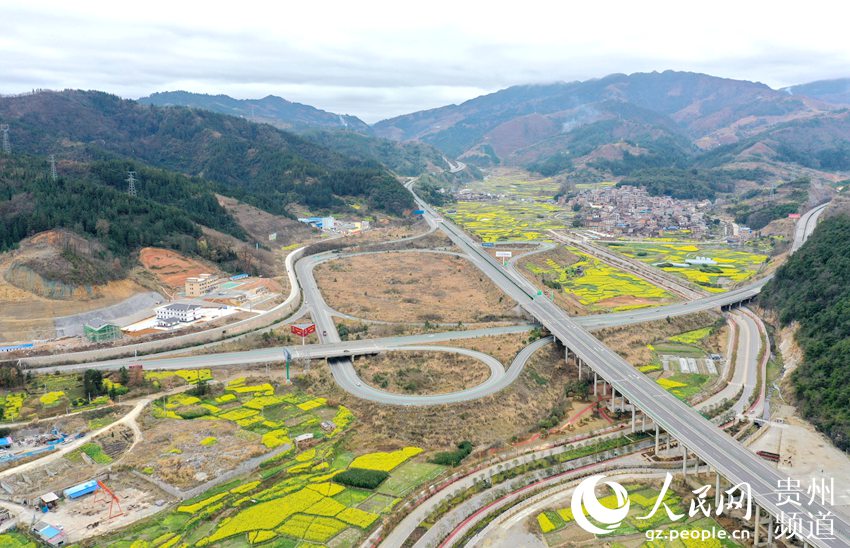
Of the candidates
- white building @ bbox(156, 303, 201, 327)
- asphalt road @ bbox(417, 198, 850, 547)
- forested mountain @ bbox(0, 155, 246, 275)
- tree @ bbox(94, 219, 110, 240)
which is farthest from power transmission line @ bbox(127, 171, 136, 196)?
asphalt road @ bbox(417, 198, 850, 547)

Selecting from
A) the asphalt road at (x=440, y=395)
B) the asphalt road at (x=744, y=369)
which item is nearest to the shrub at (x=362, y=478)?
the asphalt road at (x=440, y=395)

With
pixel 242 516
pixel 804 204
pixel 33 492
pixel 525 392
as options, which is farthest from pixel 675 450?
pixel 804 204

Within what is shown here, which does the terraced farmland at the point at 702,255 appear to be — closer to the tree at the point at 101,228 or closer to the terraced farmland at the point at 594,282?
the terraced farmland at the point at 594,282

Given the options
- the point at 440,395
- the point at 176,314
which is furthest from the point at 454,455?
the point at 176,314

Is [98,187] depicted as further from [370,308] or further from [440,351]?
[440,351]

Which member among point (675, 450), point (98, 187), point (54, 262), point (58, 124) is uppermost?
point (58, 124)
